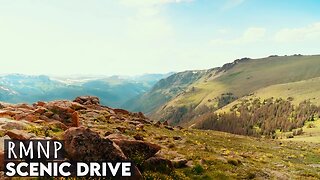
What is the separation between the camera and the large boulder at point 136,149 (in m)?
27.8

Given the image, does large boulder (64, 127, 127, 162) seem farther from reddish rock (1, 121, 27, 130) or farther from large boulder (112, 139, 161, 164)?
reddish rock (1, 121, 27, 130)

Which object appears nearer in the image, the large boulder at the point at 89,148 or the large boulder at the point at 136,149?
the large boulder at the point at 89,148

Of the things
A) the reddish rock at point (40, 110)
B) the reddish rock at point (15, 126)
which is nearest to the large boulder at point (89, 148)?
the reddish rock at point (15, 126)

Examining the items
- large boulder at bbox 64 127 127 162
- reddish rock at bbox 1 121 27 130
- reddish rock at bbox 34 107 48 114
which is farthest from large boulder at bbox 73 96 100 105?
large boulder at bbox 64 127 127 162

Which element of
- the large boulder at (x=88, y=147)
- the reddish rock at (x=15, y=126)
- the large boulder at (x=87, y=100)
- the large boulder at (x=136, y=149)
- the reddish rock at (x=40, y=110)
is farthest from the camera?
the large boulder at (x=87, y=100)

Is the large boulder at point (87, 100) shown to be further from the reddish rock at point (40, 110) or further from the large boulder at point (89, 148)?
the large boulder at point (89, 148)

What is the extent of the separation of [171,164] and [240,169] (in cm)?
857

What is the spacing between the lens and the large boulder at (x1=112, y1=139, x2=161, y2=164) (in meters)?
27.8

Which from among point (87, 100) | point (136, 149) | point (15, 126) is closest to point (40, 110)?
point (15, 126)

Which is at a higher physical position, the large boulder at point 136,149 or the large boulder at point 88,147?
the large boulder at point 88,147

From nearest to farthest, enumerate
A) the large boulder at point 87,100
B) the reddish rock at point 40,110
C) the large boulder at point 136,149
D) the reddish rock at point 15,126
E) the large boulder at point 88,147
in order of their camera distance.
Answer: the large boulder at point 88,147 < the large boulder at point 136,149 < the reddish rock at point 15,126 < the reddish rock at point 40,110 < the large boulder at point 87,100

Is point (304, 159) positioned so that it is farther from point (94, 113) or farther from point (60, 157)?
point (60, 157)

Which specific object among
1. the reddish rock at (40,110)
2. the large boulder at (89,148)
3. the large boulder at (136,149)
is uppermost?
the reddish rock at (40,110)

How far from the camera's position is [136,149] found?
94.5 ft
